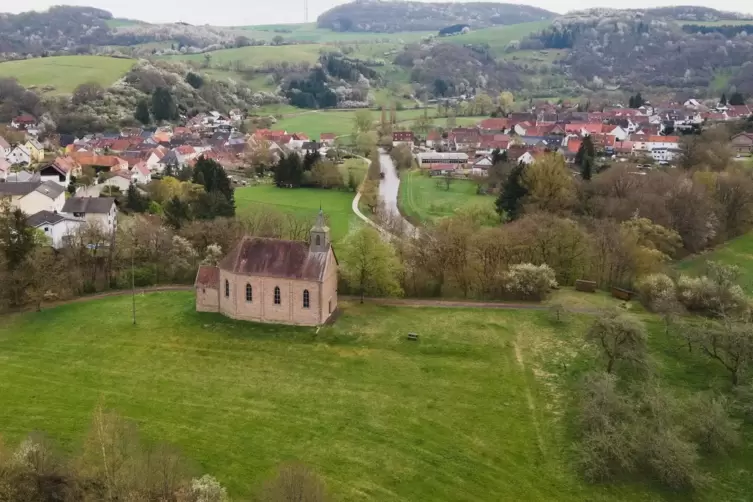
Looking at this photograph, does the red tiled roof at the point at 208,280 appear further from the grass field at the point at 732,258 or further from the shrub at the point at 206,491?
the grass field at the point at 732,258

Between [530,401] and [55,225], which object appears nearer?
[530,401]

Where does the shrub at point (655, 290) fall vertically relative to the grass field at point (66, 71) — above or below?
below

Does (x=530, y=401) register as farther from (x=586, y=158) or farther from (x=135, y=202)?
(x=586, y=158)

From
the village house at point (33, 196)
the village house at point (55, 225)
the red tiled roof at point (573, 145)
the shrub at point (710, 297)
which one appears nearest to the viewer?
the shrub at point (710, 297)

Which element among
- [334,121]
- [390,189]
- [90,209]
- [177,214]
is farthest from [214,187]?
[334,121]

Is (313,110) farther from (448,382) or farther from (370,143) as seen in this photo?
(448,382)

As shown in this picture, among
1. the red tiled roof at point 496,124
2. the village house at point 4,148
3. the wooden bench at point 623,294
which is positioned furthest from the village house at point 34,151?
the red tiled roof at point 496,124

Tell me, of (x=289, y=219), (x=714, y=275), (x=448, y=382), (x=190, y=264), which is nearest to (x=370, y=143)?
(x=289, y=219)
